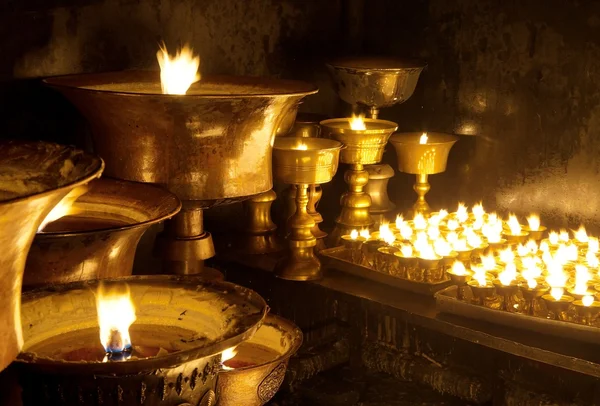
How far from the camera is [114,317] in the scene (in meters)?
2.72

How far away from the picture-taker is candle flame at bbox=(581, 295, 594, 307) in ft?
13.1

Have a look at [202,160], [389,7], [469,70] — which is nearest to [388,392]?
[202,160]

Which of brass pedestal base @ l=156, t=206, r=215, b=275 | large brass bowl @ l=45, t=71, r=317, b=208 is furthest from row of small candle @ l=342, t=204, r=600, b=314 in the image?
large brass bowl @ l=45, t=71, r=317, b=208

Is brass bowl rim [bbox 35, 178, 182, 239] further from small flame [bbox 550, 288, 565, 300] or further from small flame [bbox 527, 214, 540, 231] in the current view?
small flame [bbox 527, 214, 540, 231]

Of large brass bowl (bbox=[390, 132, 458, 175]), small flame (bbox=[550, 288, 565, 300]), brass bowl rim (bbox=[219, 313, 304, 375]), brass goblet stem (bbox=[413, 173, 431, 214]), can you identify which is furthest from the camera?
brass goblet stem (bbox=[413, 173, 431, 214])

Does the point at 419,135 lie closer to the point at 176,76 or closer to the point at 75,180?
the point at 176,76

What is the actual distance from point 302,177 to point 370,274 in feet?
2.15

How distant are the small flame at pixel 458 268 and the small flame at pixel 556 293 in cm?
47

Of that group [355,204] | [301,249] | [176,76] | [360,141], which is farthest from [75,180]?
[355,204]

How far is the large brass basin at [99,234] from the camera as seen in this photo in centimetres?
301

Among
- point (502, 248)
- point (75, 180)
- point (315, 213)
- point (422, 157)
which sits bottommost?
point (502, 248)

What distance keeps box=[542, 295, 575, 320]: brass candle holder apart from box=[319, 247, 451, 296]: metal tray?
2.05 ft

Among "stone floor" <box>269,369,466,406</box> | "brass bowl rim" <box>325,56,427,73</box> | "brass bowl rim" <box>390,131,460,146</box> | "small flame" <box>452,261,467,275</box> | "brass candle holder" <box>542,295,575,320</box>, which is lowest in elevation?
"stone floor" <box>269,369,466,406</box>

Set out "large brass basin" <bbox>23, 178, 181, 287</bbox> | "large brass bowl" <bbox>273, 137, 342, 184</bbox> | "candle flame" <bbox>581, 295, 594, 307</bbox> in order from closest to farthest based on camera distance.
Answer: "large brass basin" <bbox>23, 178, 181, 287</bbox> → "candle flame" <bbox>581, 295, 594, 307</bbox> → "large brass bowl" <bbox>273, 137, 342, 184</bbox>
